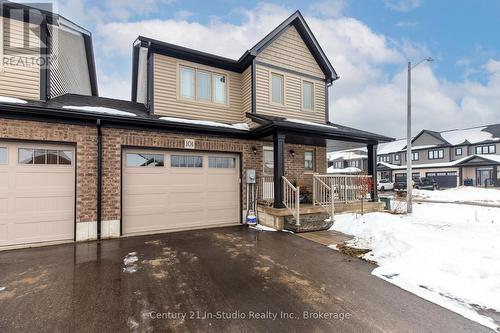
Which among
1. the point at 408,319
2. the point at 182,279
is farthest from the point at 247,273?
the point at 408,319

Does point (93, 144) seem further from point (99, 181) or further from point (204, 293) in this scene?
point (204, 293)

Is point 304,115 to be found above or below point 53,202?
above

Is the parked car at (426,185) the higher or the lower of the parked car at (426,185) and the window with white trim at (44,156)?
the lower

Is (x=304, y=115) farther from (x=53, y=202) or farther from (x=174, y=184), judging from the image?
(x=53, y=202)

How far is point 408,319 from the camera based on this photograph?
2648mm

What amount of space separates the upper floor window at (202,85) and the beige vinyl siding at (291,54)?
5.80 feet

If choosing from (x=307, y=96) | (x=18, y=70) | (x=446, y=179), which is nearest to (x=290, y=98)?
(x=307, y=96)

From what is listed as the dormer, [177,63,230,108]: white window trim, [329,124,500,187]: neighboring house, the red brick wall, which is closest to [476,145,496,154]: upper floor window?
[329,124,500,187]: neighboring house

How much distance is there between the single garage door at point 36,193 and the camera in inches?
212

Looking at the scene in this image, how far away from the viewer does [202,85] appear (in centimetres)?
840

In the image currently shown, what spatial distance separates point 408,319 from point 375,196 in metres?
6.84

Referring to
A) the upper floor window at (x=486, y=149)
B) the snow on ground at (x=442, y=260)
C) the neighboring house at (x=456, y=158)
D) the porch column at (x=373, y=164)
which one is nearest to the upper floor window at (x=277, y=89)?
the porch column at (x=373, y=164)

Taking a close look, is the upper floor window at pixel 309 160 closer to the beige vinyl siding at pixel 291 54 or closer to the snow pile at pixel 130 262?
the beige vinyl siding at pixel 291 54

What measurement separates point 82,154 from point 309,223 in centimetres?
638
